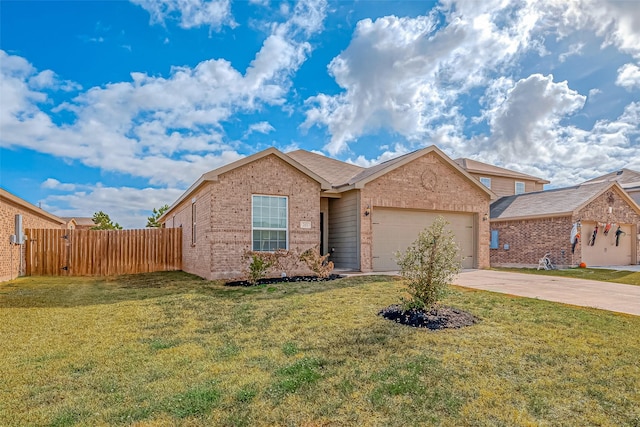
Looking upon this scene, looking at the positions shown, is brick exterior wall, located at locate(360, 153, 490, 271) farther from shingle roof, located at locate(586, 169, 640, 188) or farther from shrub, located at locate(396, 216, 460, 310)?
shingle roof, located at locate(586, 169, 640, 188)

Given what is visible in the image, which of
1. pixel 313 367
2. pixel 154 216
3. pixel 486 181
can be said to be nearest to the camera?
pixel 313 367

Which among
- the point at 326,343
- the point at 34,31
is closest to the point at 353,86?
the point at 34,31

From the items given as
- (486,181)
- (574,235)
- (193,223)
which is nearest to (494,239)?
(574,235)

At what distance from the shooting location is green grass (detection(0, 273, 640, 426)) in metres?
2.98

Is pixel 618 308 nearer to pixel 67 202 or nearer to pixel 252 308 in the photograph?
pixel 252 308

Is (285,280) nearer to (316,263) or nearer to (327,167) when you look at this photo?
(316,263)

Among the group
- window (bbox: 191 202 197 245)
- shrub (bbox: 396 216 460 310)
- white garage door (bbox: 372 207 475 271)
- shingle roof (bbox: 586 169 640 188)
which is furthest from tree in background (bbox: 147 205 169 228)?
shingle roof (bbox: 586 169 640 188)

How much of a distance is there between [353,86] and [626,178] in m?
26.4

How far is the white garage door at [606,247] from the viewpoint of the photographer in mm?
17359

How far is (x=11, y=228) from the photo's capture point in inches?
493

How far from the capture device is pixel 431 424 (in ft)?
9.20

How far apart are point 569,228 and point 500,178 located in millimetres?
9056

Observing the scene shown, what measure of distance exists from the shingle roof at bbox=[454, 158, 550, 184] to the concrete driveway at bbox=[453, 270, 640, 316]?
14347mm

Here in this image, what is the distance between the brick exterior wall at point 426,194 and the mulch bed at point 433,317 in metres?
6.91
